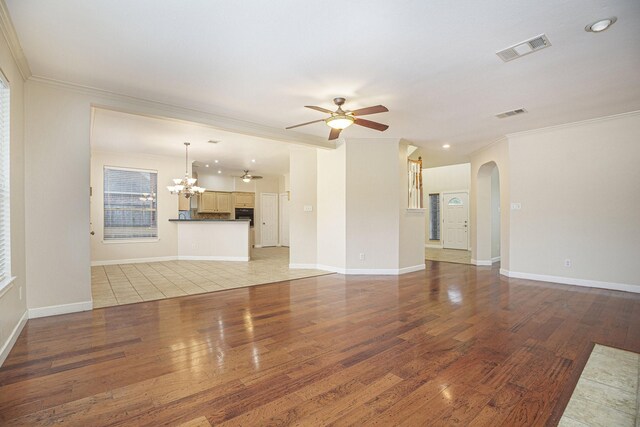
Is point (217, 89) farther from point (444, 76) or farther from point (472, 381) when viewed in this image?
point (472, 381)

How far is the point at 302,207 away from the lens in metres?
7.11

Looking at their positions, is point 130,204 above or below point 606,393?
above

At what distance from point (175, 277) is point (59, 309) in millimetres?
2303

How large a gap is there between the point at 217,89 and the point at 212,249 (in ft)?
17.4

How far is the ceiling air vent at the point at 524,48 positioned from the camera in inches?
106

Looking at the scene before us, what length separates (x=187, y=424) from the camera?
5.52 feet

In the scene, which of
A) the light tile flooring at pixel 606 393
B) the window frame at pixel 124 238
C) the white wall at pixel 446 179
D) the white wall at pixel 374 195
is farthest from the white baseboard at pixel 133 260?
the white wall at pixel 446 179

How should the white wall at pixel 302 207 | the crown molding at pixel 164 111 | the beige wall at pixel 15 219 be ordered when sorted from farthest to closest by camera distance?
the white wall at pixel 302 207 < the crown molding at pixel 164 111 < the beige wall at pixel 15 219

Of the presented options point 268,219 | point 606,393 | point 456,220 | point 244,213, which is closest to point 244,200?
point 244,213

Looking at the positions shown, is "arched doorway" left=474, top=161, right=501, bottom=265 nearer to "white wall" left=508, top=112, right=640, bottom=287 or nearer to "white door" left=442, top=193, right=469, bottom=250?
"white wall" left=508, top=112, right=640, bottom=287

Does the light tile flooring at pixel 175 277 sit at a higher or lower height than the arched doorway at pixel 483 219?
lower

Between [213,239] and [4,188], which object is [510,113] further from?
[213,239]

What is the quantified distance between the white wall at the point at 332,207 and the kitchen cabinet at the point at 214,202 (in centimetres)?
553

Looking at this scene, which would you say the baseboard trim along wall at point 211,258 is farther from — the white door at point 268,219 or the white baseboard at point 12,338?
the white baseboard at point 12,338
